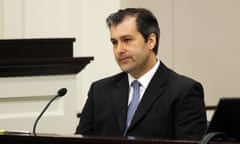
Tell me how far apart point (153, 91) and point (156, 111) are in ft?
0.35

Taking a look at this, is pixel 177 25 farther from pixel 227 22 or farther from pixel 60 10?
pixel 60 10

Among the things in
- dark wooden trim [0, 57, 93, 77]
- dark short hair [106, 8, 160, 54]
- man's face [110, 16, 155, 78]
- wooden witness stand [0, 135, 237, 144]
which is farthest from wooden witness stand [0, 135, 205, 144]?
dark wooden trim [0, 57, 93, 77]

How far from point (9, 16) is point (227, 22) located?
1.68m

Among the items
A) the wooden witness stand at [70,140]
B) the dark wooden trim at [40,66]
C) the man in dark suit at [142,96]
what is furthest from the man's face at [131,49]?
the wooden witness stand at [70,140]

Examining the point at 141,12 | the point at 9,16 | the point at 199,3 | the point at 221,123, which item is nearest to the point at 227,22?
the point at 199,3

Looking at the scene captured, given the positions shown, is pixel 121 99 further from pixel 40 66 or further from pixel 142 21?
pixel 40 66

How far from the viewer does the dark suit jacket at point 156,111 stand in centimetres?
255

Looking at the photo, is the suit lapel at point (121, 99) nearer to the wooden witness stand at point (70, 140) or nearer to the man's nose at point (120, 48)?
the man's nose at point (120, 48)

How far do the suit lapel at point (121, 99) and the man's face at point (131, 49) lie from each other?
7 cm

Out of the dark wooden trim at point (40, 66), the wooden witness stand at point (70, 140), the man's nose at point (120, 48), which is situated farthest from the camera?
the dark wooden trim at point (40, 66)

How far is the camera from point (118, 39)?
2.69m

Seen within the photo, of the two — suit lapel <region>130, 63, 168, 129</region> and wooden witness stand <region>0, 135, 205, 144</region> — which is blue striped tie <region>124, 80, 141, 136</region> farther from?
wooden witness stand <region>0, 135, 205, 144</region>

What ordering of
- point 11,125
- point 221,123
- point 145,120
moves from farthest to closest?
point 11,125 < point 145,120 < point 221,123

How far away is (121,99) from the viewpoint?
269 centimetres
